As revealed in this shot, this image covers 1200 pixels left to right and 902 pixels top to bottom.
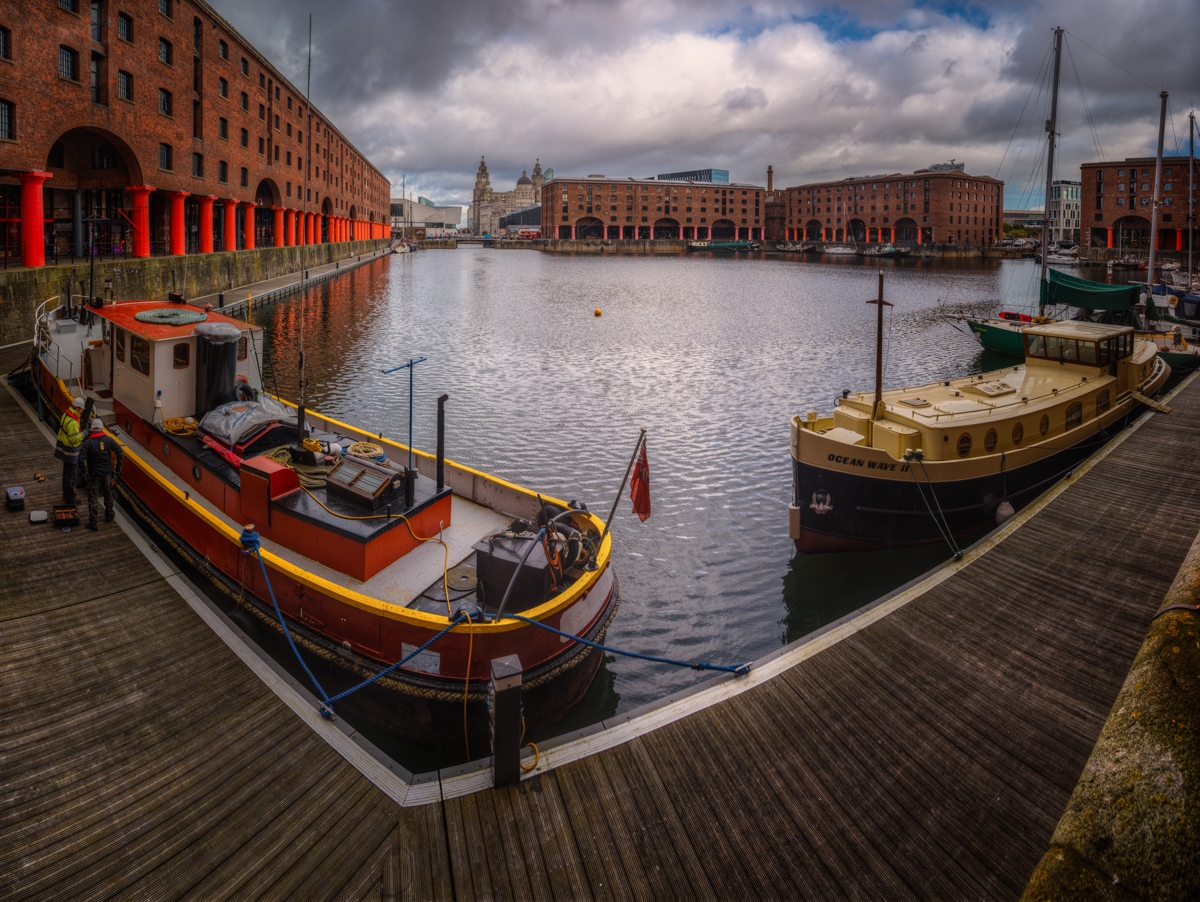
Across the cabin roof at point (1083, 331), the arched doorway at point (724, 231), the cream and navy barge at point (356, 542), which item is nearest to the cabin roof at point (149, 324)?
the cream and navy barge at point (356, 542)

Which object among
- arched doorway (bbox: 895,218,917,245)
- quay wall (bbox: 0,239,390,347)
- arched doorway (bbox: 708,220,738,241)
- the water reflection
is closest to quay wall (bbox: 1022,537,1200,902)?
the water reflection

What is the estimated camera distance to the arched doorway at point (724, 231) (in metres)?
183

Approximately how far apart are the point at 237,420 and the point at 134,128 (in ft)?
114

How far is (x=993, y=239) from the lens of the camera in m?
167

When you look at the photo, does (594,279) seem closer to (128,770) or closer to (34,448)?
(34,448)

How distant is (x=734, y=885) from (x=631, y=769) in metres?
1.51

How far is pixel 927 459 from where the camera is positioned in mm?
13961

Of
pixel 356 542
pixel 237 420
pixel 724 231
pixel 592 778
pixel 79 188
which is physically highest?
pixel 724 231

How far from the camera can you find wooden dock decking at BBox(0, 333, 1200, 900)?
5824 millimetres

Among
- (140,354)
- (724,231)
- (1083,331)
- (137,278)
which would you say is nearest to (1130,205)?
(724,231)

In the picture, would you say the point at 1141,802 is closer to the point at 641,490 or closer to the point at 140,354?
the point at 641,490

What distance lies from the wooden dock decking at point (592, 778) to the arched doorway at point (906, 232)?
16366 centimetres

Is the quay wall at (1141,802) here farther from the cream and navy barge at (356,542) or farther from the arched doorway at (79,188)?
the arched doorway at (79,188)

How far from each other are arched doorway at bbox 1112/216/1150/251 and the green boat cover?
105 meters
